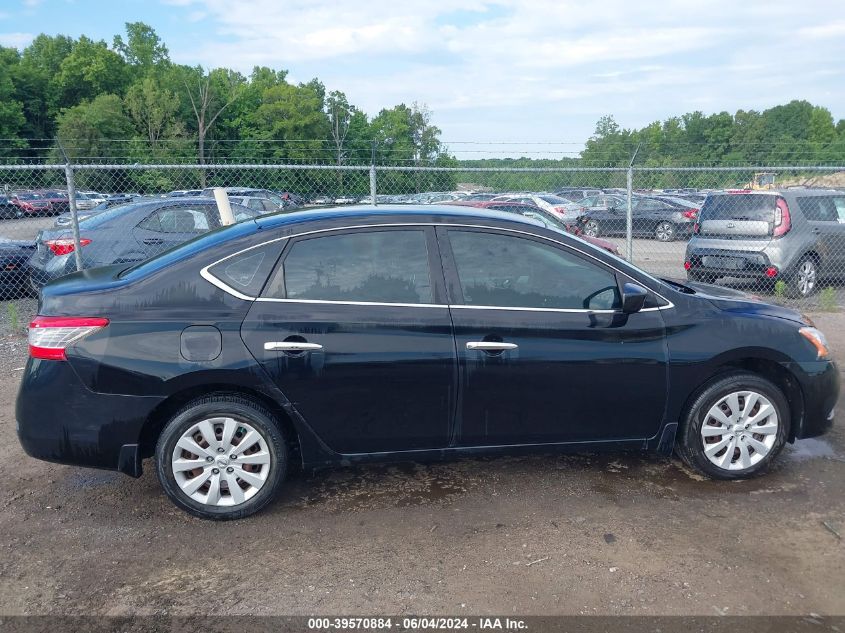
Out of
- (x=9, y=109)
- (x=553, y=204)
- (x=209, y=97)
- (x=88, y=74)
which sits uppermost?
(x=88, y=74)

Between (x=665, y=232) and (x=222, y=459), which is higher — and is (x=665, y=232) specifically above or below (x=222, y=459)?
below

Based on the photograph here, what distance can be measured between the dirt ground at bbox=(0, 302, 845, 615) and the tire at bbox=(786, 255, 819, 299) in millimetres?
6602

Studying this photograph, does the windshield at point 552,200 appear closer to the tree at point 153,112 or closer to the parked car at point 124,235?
the parked car at point 124,235

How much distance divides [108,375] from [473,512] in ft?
6.76

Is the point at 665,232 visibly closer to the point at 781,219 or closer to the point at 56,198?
the point at 781,219

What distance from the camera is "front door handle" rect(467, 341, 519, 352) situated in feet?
13.0

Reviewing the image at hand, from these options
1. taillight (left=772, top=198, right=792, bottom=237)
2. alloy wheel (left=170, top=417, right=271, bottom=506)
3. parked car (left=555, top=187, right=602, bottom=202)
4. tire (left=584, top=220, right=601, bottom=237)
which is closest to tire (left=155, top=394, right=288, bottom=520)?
alloy wheel (left=170, top=417, right=271, bottom=506)

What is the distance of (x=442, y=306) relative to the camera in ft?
13.1

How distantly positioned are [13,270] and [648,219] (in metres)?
17.7

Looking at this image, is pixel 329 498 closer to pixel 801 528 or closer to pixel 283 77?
pixel 801 528

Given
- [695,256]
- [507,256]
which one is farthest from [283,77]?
[507,256]

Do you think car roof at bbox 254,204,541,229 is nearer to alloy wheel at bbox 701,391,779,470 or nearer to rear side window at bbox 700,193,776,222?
alloy wheel at bbox 701,391,779,470

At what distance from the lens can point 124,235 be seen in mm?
9406

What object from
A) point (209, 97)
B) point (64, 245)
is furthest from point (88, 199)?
point (209, 97)
